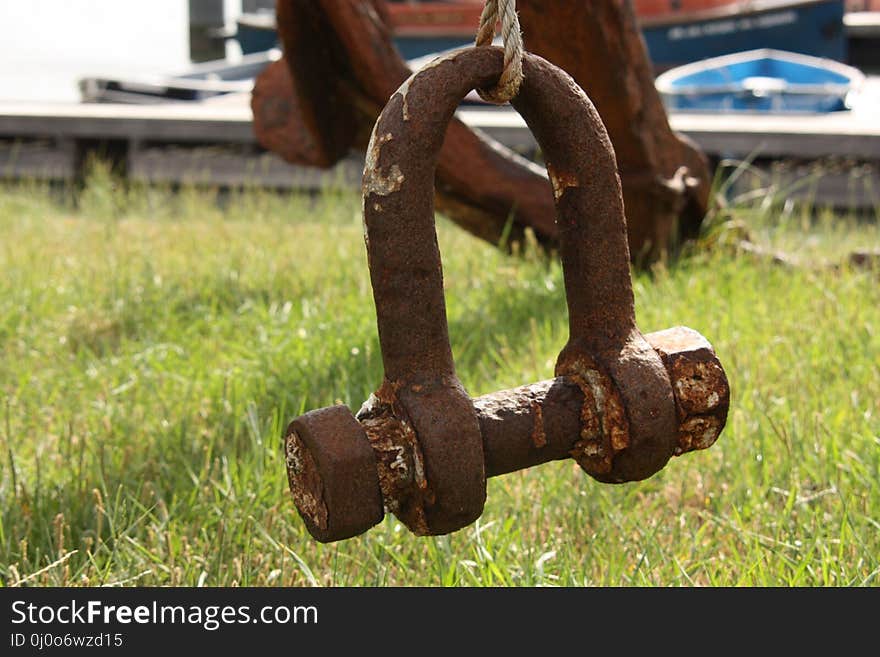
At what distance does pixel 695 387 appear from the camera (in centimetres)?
112

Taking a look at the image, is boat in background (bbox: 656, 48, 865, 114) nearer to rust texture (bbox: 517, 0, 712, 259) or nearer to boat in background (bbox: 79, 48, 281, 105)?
boat in background (bbox: 79, 48, 281, 105)

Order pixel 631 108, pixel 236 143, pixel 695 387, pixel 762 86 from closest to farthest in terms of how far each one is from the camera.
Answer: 1. pixel 695 387
2. pixel 631 108
3. pixel 236 143
4. pixel 762 86

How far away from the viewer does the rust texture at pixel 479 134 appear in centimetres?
259

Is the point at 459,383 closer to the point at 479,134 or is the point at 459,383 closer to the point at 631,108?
the point at 631,108

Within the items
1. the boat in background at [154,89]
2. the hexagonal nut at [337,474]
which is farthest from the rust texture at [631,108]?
the boat in background at [154,89]

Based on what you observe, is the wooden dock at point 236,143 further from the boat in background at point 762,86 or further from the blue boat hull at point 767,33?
the blue boat hull at point 767,33

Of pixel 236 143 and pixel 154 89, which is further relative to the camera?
pixel 154 89

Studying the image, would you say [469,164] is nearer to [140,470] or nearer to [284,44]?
[284,44]

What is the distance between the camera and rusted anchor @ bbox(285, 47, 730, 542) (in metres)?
1.00

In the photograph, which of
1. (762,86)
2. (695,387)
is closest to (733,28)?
(762,86)

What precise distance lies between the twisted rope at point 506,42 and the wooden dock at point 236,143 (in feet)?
14.0

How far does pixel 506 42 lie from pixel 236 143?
18.5 feet
